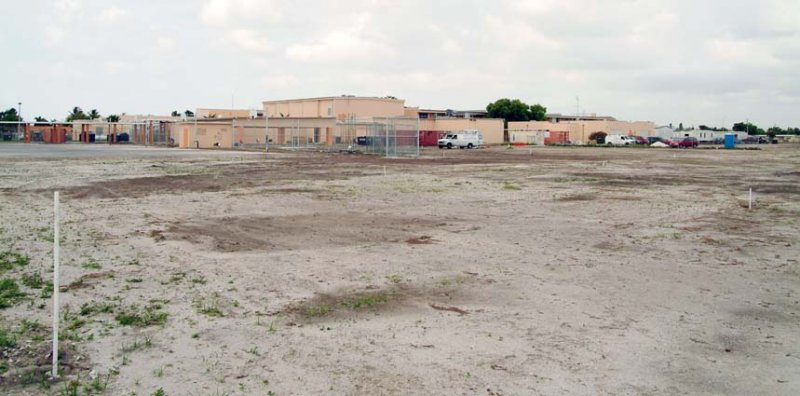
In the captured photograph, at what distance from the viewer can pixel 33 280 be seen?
9.26 metres

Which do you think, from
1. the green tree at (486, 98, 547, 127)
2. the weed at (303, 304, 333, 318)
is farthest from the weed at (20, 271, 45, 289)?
the green tree at (486, 98, 547, 127)

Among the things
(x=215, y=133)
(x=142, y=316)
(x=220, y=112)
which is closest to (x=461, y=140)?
(x=215, y=133)

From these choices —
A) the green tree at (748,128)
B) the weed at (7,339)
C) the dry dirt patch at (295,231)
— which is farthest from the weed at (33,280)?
the green tree at (748,128)

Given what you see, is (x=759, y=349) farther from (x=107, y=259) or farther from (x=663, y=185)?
(x=663, y=185)

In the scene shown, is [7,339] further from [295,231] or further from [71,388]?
[295,231]

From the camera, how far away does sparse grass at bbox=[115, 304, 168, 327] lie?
25.0ft

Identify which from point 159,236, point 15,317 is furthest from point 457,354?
point 159,236

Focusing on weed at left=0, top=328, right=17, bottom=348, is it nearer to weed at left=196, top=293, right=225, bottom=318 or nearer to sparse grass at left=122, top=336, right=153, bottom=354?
sparse grass at left=122, top=336, right=153, bottom=354

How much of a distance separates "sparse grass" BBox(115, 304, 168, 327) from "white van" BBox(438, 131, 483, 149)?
67.5 metres

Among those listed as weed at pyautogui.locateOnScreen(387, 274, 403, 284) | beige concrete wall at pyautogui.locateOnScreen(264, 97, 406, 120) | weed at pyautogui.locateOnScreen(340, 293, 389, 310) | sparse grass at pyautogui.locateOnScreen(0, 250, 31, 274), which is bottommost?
weed at pyautogui.locateOnScreen(340, 293, 389, 310)

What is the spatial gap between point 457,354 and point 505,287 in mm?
2861

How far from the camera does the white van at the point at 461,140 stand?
75250 mm

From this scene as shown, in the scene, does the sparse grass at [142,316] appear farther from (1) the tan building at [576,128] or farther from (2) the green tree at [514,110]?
(2) the green tree at [514,110]

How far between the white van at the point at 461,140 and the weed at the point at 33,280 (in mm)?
66347
